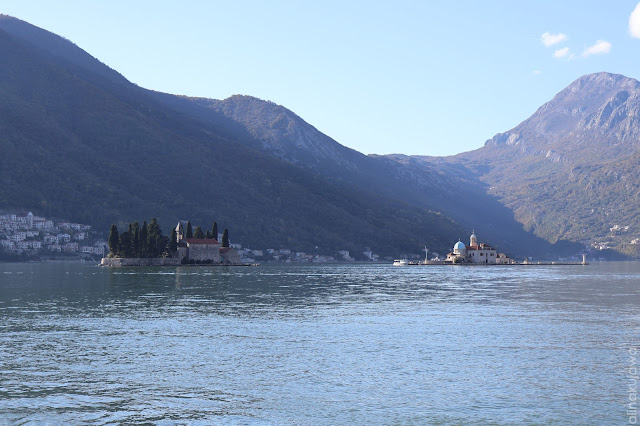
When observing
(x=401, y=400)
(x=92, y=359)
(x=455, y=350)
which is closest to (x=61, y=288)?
(x=92, y=359)

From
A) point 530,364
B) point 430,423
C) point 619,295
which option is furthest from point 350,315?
point 619,295

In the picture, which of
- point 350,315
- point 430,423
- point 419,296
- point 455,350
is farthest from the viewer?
point 419,296

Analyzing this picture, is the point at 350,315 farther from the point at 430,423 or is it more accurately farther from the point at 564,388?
the point at 430,423

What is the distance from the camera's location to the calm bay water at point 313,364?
3281 centimetres

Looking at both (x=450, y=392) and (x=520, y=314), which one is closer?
(x=450, y=392)

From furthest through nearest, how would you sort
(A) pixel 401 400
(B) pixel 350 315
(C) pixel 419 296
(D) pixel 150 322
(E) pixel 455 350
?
(C) pixel 419 296, (B) pixel 350 315, (D) pixel 150 322, (E) pixel 455 350, (A) pixel 401 400

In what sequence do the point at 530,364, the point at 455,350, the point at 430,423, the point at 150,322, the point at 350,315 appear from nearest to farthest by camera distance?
the point at 430,423 < the point at 530,364 < the point at 455,350 < the point at 150,322 < the point at 350,315

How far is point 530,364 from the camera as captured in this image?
144 ft

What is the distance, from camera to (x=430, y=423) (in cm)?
3089

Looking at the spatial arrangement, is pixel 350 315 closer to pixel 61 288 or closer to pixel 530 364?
pixel 530 364

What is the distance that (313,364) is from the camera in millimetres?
43875

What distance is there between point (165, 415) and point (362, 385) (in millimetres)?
11379

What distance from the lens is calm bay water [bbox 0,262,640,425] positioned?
32.8 meters

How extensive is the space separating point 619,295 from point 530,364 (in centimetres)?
7167
